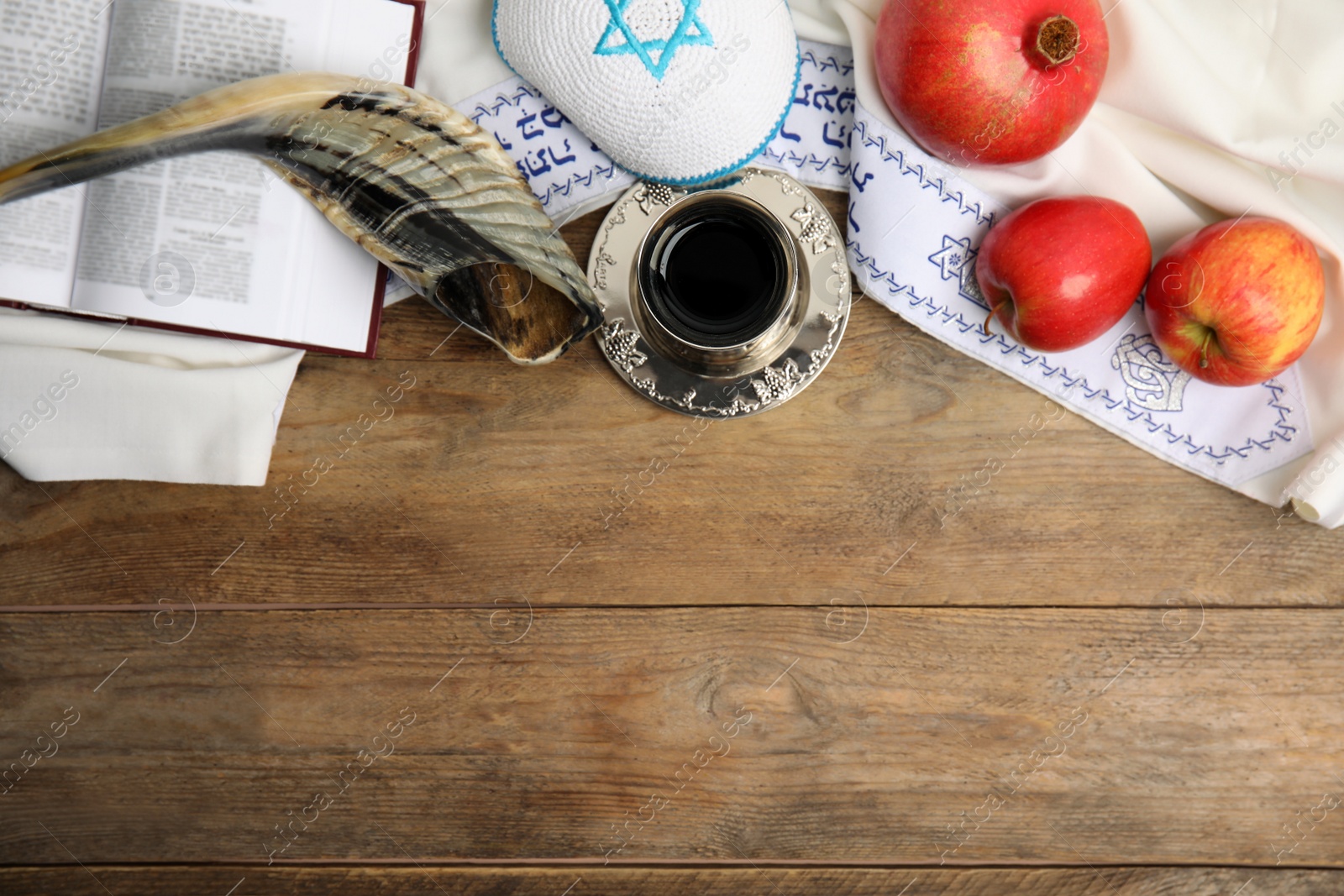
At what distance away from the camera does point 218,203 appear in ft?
1.91

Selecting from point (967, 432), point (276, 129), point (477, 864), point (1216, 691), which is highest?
point (276, 129)

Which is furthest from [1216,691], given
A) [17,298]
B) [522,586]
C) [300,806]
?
[17,298]

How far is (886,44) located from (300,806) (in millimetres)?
694

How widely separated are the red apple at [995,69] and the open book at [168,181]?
36 centimetres

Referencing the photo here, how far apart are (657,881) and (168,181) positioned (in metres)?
0.63

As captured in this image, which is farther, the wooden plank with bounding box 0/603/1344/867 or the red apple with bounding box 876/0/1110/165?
the wooden plank with bounding box 0/603/1344/867

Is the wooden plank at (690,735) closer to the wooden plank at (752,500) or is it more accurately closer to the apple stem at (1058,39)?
the wooden plank at (752,500)

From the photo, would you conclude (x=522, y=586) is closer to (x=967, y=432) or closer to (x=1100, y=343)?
(x=967, y=432)

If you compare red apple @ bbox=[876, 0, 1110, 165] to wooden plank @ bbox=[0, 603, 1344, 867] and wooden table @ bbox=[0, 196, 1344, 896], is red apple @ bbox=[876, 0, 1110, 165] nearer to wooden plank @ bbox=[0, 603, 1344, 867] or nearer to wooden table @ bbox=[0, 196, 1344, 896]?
wooden table @ bbox=[0, 196, 1344, 896]

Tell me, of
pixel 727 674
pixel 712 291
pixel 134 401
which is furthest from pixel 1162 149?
pixel 134 401

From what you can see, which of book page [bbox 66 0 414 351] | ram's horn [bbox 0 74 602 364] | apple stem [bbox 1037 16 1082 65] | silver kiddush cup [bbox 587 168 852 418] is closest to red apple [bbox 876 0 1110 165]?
apple stem [bbox 1037 16 1082 65]

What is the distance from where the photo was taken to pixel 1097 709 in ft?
2.00

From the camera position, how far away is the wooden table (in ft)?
2.00

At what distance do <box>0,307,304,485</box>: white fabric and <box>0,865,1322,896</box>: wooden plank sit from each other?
0.30 meters
